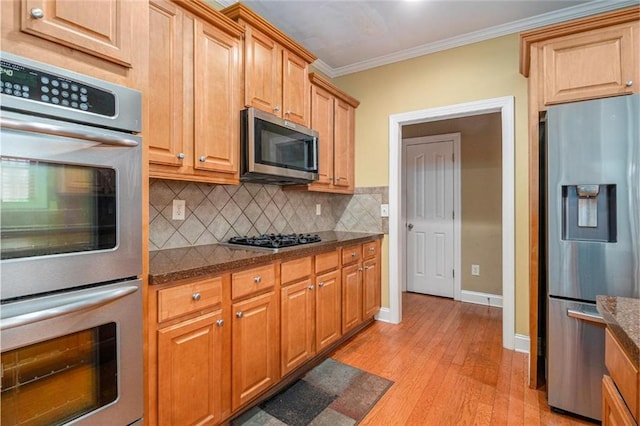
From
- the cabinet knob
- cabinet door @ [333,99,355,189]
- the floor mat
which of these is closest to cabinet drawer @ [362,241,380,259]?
cabinet door @ [333,99,355,189]

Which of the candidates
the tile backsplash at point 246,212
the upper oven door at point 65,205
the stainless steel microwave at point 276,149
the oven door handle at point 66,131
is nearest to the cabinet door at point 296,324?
the tile backsplash at point 246,212

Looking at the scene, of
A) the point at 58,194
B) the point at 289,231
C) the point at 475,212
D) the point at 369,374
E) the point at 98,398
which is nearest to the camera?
the point at 58,194

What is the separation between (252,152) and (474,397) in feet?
6.79

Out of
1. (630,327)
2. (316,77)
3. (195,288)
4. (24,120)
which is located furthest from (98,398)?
(316,77)

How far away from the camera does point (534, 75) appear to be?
1.99 metres

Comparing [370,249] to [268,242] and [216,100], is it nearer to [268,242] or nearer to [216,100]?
[268,242]

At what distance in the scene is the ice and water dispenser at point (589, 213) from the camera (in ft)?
5.62

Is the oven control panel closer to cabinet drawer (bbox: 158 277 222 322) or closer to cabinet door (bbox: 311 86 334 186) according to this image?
cabinet drawer (bbox: 158 277 222 322)

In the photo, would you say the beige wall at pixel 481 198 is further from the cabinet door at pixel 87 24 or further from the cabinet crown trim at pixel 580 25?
the cabinet door at pixel 87 24

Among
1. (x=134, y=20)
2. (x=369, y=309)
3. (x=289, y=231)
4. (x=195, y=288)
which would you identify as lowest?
(x=369, y=309)

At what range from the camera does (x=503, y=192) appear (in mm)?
2676

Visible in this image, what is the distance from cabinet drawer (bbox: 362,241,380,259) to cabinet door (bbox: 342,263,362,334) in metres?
0.16

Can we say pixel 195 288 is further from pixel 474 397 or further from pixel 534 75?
pixel 534 75

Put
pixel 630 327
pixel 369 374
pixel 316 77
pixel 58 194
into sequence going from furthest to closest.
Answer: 1. pixel 316 77
2. pixel 369 374
3. pixel 58 194
4. pixel 630 327
